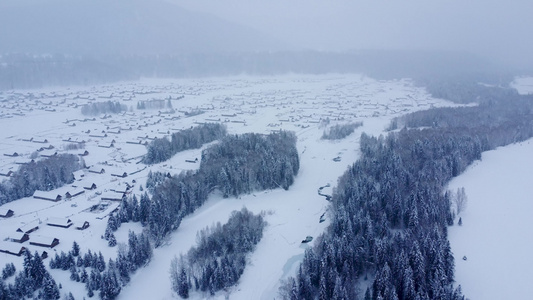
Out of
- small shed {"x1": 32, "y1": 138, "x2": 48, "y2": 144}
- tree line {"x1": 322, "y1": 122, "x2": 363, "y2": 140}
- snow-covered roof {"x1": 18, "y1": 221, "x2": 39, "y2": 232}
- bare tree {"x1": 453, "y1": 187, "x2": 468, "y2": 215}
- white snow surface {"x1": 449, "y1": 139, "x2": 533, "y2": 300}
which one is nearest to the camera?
white snow surface {"x1": 449, "y1": 139, "x2": 533, "y2": 300}

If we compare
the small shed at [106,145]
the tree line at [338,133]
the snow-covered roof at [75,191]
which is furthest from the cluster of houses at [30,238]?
the tree line at [338,133]

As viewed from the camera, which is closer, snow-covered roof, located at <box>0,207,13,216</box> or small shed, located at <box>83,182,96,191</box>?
snow-covered roof, located at <box>0,207,13,216</box>

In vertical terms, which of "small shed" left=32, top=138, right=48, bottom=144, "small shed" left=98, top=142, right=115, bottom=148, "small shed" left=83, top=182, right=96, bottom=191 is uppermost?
"small shed" left=98, top=142, right=115, bottom=148

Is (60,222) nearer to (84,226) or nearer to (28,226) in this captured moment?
(84,226)

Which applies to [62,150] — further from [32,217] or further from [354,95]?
[354,95]

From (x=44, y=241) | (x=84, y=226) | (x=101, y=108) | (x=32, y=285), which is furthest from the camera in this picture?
(x=101, y=108)

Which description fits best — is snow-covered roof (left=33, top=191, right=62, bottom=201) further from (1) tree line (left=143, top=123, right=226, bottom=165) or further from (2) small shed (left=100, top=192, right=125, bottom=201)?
(1) tree line (left=143, top=123, right=226, bottom=165)

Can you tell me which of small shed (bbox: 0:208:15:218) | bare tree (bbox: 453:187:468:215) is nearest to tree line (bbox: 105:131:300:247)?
small shed (bbox: 0:208:15:218)

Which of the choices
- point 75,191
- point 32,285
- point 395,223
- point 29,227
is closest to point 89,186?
point 75,191
